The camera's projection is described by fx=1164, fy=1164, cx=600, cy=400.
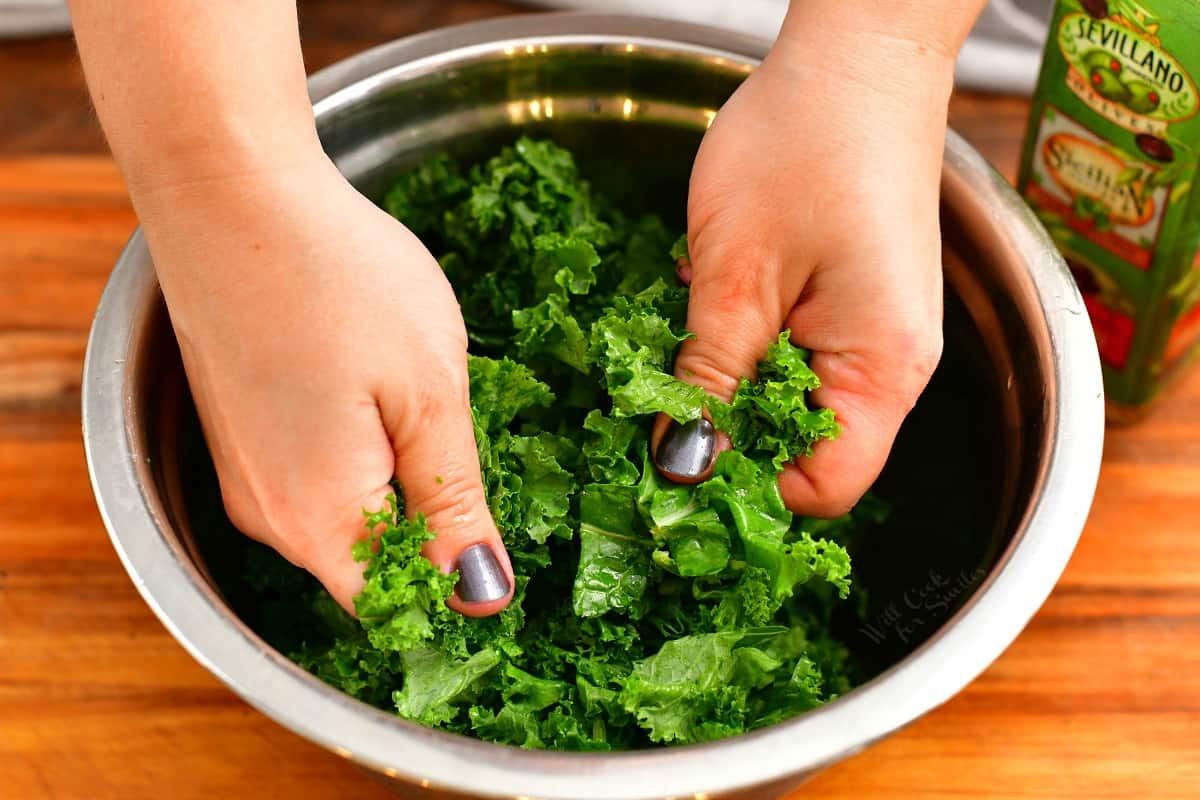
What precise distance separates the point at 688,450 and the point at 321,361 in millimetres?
493

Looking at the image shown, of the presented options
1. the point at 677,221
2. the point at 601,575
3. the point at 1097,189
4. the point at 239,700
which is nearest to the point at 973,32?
the point at 1097,189

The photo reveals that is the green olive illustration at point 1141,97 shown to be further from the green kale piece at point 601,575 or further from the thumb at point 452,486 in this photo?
the thumb at point 452,486

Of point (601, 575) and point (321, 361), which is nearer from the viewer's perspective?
point (321, 361)

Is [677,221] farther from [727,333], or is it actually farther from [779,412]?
[779,412]

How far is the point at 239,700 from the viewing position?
5.98 feet

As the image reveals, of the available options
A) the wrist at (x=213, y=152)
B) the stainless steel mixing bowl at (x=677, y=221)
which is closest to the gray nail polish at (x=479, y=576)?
the stainless steel mixing bowl at (x=677, y=221)

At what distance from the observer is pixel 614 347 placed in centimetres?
155

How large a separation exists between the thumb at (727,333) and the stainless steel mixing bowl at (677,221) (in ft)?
1.22

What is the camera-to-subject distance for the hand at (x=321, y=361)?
1310 mm

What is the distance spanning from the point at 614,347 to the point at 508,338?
311 mm

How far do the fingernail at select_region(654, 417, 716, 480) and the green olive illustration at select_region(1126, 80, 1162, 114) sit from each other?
2.94 ft

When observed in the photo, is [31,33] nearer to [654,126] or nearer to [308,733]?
[654,126]

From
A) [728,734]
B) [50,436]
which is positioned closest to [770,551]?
[728,734]

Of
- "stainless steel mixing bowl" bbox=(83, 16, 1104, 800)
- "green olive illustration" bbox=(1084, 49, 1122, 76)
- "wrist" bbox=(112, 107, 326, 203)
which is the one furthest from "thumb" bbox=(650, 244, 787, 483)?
"green olive illustration" bbox=(1084, 49, 1122, 76)
